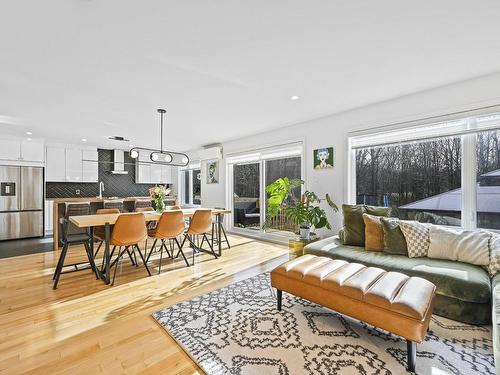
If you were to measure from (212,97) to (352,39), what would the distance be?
1891 mm

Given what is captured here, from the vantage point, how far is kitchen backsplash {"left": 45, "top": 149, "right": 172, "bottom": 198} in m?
6.47

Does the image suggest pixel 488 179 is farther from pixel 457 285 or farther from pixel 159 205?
pixel 159 205

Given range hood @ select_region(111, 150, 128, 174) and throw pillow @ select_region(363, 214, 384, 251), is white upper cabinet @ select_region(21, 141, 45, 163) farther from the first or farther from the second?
throw pillow @ select_region(363, 214, 384, 251)

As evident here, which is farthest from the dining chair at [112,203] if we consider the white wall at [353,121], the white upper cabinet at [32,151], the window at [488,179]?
the window at [488,179]

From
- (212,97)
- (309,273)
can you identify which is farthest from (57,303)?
(212,97)

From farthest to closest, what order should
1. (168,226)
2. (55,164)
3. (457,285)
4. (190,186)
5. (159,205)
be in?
1. (190,186)
2. (55,164)
3. (159,205)
4. (168,226)
5. (457,285)

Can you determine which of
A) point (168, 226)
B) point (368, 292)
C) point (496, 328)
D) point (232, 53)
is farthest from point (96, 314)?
point (496, 328)

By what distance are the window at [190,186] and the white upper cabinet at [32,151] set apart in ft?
12.0

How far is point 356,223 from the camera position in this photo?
10.5 ft

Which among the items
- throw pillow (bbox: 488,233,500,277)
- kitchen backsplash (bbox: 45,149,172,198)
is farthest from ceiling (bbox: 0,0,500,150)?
kitchen backsplash (bbox: 45,149,172,198)

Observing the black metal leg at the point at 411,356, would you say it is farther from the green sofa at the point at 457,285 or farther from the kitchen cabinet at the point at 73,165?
the kitchen cabinet at the point at 73,165

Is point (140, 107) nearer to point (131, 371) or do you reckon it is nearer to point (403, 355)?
point (131, 371)

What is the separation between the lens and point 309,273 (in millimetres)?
2121

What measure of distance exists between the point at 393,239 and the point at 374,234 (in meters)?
0.21
